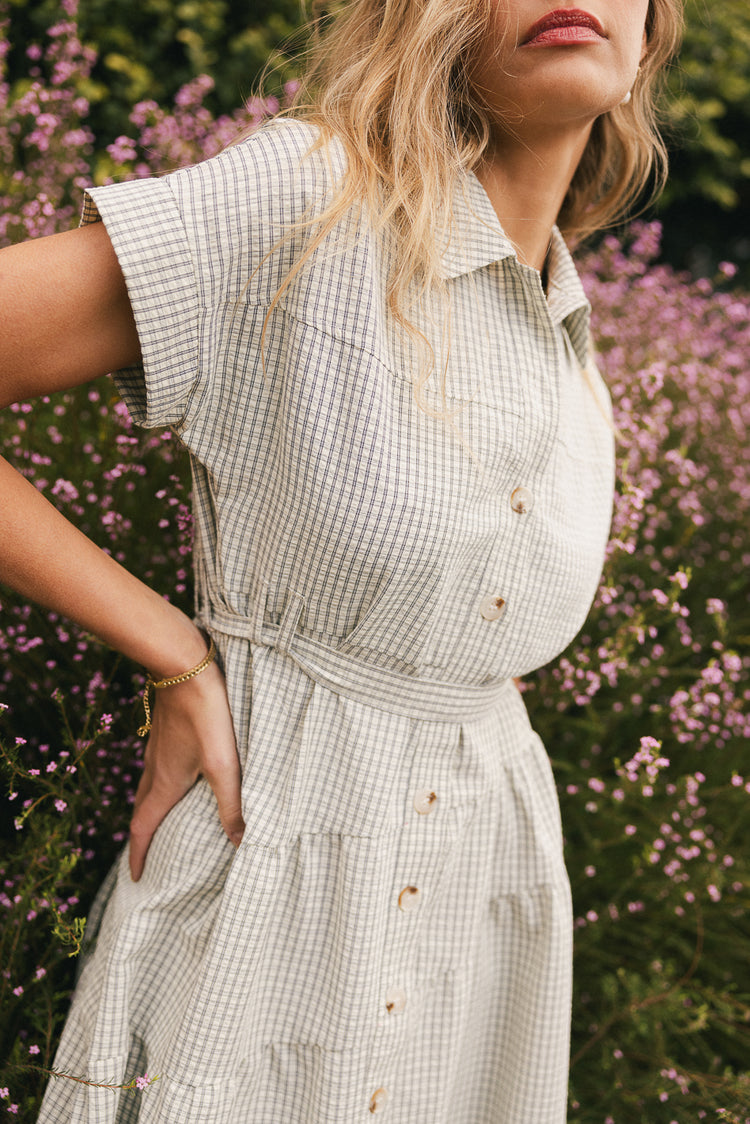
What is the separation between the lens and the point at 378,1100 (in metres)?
1.11

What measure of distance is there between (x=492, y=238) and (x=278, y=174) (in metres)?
0.30

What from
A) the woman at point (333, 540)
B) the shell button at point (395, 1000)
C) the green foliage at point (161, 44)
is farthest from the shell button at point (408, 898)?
the green foliage at point (161, 44)

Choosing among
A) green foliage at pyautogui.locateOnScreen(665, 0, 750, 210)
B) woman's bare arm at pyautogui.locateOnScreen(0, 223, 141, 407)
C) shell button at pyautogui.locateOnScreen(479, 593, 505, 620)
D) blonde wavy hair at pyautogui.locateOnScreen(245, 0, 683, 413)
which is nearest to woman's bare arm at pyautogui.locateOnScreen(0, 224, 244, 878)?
woman's bare arm at pyautogui.locateOnScreen(0, 223, 141, 407)

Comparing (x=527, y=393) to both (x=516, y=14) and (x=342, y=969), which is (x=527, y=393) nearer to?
(x=516, y=14)

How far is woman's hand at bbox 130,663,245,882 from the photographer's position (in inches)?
41.7

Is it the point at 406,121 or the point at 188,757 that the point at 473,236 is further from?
the point at 188,757

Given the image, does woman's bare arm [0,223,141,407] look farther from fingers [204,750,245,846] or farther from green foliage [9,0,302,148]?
green foliage [9,0,302,148]

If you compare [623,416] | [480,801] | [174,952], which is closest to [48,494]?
[174,952]

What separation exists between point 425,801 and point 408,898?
0.43ft

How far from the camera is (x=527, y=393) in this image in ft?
3.64

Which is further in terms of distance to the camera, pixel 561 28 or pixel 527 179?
pixel 527 179

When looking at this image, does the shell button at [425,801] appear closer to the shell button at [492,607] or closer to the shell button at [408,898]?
the shell button at [408,898]

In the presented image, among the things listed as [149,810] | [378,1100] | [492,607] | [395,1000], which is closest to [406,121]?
[492,607]

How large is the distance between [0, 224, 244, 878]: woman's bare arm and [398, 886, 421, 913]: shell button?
0.77 ft
